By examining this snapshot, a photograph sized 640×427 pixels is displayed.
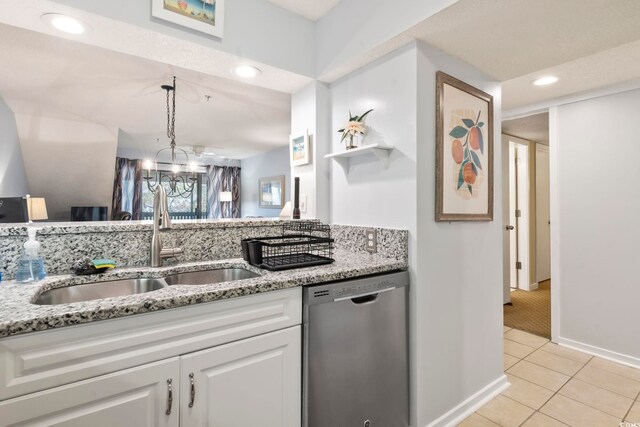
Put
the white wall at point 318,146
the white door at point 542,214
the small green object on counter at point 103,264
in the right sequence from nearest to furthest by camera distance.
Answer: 1. the small green object on counter at point 103,264
2. the white wall at point 318,146
3. the white door at point 542,214

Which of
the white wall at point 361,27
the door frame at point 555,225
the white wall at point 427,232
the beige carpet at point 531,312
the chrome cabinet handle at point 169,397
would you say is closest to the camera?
the chrome cabinet handle at point 169,397

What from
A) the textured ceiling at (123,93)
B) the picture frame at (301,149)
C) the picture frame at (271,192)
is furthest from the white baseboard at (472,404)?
the picture frame at (271,192)

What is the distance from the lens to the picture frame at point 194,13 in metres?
1.45

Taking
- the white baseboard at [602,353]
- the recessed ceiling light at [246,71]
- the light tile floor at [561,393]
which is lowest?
the light tile floor at [561,393]

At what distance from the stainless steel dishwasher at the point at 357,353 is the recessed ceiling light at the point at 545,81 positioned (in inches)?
75.3

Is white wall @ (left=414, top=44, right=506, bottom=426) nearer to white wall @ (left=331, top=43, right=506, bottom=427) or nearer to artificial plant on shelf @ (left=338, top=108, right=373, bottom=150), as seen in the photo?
white wall @ (left=331, top=43, right=506, bottom=427)

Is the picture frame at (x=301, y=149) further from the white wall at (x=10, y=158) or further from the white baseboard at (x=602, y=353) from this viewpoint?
the white wall at (x=10, y=158)

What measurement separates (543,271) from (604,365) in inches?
98.0

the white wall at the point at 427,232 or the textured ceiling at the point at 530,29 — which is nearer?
the textured ceiling at the point at 530,29

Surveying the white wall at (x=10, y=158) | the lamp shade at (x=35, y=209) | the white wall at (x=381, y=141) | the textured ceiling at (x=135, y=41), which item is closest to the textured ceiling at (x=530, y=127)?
the white wall at (x=381, y=141)

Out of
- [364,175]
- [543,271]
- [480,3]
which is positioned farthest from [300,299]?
[543,271]

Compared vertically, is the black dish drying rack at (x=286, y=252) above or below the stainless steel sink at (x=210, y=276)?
above

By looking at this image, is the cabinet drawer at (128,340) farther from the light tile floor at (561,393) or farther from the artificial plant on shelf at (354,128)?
the light tile floor at (561,393)

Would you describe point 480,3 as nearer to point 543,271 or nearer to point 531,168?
point 531,168
